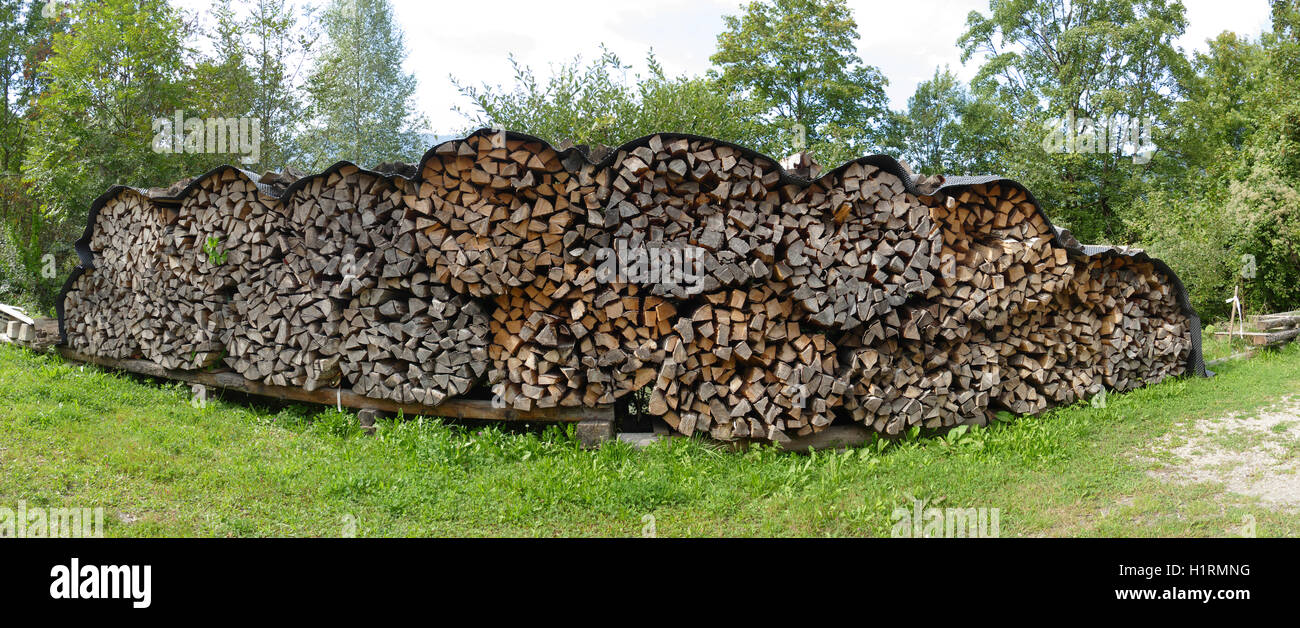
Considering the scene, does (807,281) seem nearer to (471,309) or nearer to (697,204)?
(697,204)

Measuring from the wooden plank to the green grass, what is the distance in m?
0.14

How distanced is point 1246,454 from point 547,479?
18.0ft

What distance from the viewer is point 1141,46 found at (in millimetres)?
20078

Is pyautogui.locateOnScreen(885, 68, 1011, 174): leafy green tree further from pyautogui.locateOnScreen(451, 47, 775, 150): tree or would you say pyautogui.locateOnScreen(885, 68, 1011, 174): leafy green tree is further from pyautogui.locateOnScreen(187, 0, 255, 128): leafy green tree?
pyautogui.locateOnScreen(187, 0, 255, 128): leafy green tree

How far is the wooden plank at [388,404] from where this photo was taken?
18.2 ft

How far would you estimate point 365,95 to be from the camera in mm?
18391

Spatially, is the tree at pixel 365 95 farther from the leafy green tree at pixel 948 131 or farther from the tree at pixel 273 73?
the leafy green tree at pixel 948 131

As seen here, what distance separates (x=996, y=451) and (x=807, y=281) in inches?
80.4

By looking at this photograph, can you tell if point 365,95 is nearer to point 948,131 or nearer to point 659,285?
point 659,285

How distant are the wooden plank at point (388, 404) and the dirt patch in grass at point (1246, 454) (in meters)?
4.45

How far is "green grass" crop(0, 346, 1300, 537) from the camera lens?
168 inches

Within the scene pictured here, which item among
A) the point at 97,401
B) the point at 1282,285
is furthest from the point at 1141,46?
the point at 97,401

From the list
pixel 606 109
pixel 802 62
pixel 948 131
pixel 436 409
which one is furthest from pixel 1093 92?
pixel 436 409

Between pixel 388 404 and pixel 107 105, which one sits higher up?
pixel 107 105
